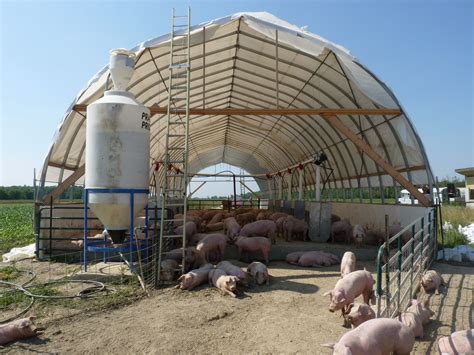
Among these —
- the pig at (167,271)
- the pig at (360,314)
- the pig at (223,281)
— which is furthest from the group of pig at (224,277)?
the pig at (360,314)

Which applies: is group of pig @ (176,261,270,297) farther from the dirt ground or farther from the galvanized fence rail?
the galvanized fence rail

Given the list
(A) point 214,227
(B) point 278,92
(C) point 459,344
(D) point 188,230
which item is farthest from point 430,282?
(A) point 214,227

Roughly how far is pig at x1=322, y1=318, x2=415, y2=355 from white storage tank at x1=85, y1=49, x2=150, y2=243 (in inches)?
197

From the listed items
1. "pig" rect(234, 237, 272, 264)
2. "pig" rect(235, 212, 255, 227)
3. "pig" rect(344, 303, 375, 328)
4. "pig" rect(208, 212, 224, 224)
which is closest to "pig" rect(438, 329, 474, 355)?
"pig" rect(344, 303, 375, 328)

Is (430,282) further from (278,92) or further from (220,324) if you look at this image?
(278,92)

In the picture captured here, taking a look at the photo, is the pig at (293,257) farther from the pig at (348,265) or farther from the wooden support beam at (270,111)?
the wooden support beam at (270,111)

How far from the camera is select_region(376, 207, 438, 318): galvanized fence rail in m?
4.63

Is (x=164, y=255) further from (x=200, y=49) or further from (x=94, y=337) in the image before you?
(x=200, y=49)

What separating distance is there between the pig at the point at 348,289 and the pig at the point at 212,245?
4051 millimetres

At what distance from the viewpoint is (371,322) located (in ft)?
13.4

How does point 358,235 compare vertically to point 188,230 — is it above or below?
below

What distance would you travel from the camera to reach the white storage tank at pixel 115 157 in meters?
7.64

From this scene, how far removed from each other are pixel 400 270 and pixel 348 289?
0.73m

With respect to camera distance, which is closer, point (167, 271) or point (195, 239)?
point (167, 271)
